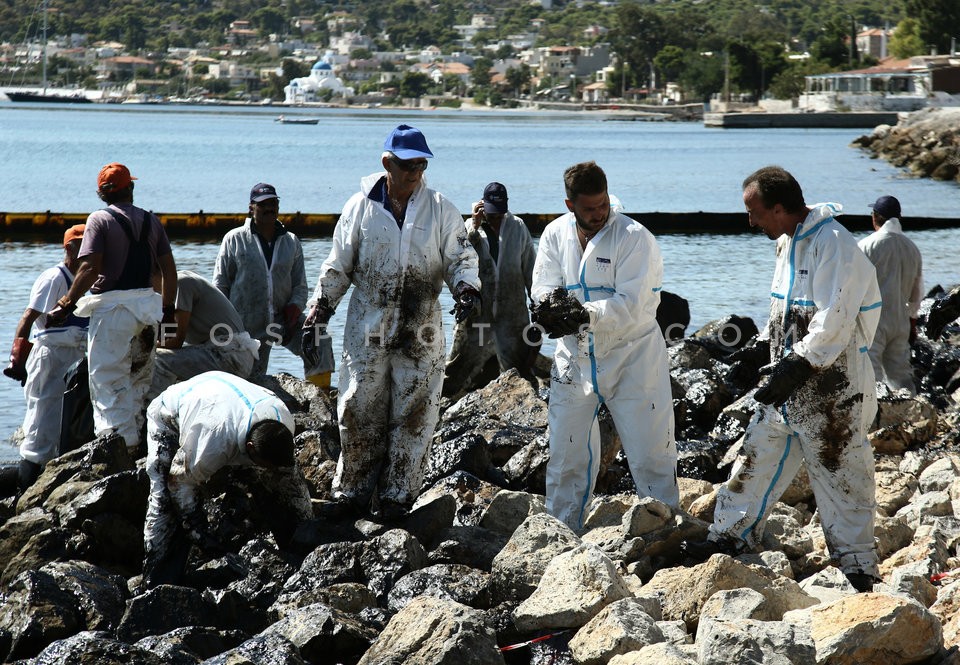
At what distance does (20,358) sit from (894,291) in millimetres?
6462

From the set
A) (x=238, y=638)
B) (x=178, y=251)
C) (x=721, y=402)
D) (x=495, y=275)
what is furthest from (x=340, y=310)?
(x=238, y=638)

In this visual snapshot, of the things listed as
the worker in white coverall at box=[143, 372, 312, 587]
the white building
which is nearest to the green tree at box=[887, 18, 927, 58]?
the white building

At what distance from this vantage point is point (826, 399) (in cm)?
493

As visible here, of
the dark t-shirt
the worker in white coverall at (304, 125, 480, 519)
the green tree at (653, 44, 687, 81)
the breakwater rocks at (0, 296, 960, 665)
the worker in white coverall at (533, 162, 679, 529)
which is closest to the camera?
the breakwater rocks at (0, 296, 960, 665)

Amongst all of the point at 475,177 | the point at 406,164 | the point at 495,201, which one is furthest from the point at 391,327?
the point at 475,177

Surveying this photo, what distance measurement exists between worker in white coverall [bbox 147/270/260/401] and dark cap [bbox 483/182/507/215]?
2.33 m

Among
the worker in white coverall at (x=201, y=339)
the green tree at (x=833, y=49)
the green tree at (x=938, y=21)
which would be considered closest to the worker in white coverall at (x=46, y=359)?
the worker in white coverall at (x=201, y=339)

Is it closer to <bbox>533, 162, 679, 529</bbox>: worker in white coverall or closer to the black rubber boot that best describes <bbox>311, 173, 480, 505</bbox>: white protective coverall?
<bbox>533, 162, 679, 529</bbox>: worker in white coverall

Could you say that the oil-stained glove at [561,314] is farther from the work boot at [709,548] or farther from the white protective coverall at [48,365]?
the white protective coverall at [48,365]

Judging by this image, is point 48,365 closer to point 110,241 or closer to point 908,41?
point 110,241

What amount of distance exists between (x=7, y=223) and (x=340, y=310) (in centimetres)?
802

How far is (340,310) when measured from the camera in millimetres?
15539

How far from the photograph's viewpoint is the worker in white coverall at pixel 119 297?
6.88 metres

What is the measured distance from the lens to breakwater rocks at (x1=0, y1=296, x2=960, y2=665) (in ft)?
13.9
